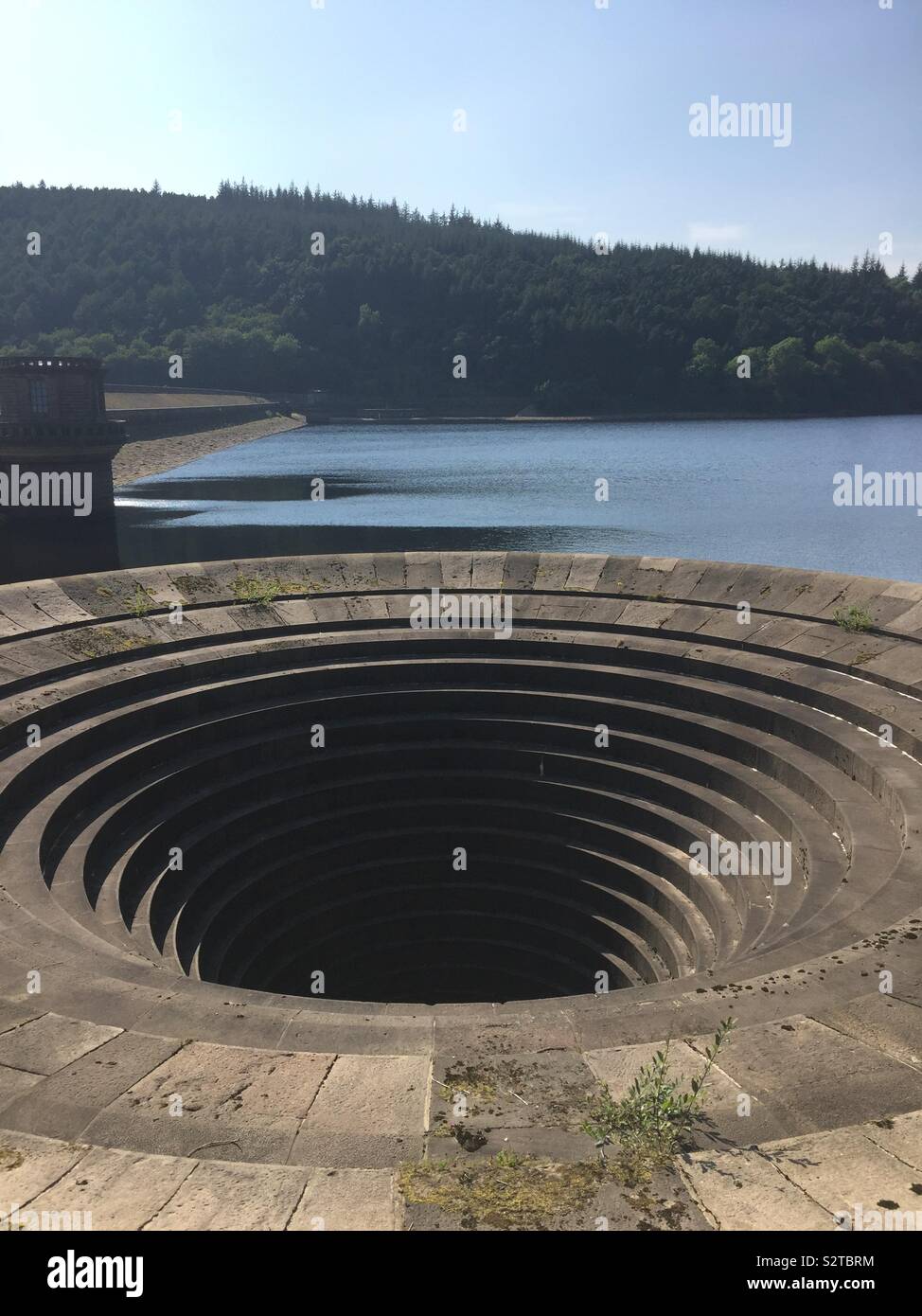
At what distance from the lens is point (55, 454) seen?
7588cm

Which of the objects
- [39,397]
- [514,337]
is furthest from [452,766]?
[514,337]

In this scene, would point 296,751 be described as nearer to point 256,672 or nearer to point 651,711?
point 256,672

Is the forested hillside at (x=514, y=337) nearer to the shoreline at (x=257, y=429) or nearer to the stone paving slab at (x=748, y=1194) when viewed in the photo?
the shoreline at (x=257, y=429)

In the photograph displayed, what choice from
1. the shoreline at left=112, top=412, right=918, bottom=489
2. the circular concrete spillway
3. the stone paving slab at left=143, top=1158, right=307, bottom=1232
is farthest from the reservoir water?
the stone paving slab at left=143, top=1158, right=307, bottom=1232

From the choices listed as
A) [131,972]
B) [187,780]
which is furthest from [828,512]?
[131,972]

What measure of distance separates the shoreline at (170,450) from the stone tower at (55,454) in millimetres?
13948

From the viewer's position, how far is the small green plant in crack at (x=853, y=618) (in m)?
22.0

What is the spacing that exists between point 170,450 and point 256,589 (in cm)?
9689

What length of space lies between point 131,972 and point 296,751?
10.2 m

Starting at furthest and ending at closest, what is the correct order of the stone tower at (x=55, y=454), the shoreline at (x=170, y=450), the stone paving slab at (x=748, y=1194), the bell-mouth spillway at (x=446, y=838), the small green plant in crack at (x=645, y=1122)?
1. the shoreline at (x=170, y=450)
2. the stone tower at (x=55, y=454)
3. the bell-mouth spillway at (x=446, y=838)
4. the small green plant in crack at (x=645, y=1122)
5. the stone paving slab at (x=748, y=1194)

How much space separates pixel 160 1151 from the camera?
25.8ft

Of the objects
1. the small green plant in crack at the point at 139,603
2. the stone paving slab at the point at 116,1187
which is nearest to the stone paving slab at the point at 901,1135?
the stone paving slab at the point at 116,1187

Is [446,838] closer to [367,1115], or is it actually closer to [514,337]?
[367,1115]

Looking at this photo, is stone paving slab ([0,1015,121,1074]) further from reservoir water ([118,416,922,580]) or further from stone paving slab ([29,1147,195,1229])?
reservoir water ([118,416,922,580])
